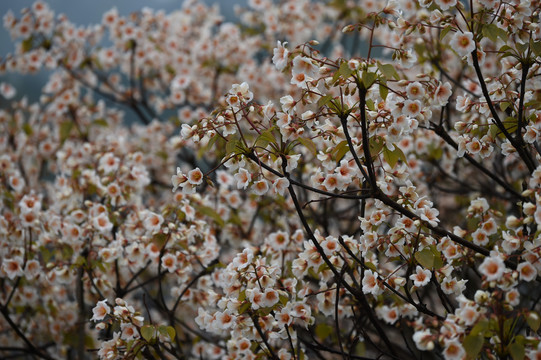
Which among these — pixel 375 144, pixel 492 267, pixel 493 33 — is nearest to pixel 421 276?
pixel 492 267

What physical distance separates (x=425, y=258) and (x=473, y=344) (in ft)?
1.44

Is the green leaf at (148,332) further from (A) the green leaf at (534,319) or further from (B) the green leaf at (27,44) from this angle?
(B) the green leaf at (27,44)

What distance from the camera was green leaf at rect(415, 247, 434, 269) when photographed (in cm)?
205

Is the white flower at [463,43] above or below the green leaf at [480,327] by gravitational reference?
above

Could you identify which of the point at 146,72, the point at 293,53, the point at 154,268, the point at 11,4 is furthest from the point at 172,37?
the point at 293,53

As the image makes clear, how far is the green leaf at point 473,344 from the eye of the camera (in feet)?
5.52

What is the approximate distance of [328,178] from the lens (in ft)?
7.67

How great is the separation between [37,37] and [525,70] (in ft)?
15.8

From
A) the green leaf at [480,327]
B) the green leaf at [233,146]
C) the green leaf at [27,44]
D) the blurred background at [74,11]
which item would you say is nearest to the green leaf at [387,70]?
the green leaf at [233,146]

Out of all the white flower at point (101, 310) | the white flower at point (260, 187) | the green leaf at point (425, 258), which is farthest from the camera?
the white flower at point (101, 310)

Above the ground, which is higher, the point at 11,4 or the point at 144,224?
the point at 11,4

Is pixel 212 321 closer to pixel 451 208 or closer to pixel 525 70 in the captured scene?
pixel 525 70

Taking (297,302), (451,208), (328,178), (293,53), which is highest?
(451,208)

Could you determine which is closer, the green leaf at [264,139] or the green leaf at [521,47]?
the green leaf at [264,139]
